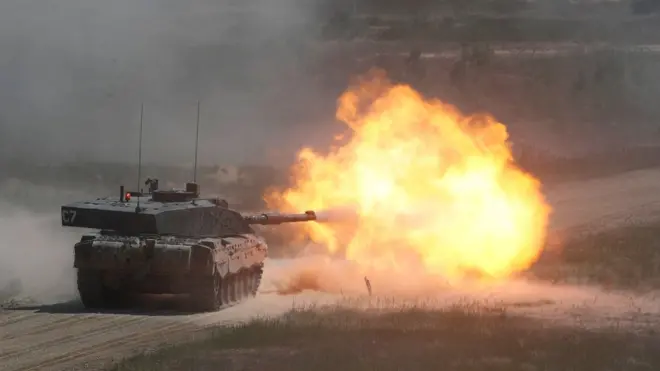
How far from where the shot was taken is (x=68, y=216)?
23266mm

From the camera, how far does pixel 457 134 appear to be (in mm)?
28438

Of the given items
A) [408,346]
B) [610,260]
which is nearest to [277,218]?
[610,260]

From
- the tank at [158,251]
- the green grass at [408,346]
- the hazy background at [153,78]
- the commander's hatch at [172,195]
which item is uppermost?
the hazy background at [153,78]

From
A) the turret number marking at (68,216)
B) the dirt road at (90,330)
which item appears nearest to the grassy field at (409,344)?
the dirt road at (90,330)

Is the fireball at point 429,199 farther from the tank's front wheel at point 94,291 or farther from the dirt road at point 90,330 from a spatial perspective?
the tank's front wheel at point 94,291

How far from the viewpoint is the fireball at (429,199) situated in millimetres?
27453

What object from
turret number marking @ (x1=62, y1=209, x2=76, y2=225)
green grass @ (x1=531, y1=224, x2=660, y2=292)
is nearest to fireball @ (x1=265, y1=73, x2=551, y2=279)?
green grass @ (x1=531, y1=224, x2=660, y2=292)

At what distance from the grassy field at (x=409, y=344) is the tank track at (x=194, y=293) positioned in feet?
5.73

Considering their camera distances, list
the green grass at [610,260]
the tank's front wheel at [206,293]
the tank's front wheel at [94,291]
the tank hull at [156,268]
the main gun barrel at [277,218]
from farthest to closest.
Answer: the green grass at [610,260], the main gun barrel at [277,218], the tank's front wheel at [94,291], the tank's front wheel at [206,293], the tank hull at [156,268]

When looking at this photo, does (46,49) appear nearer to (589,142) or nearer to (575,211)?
(575,211)

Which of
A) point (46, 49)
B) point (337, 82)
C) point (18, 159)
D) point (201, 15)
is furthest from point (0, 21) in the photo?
point (337, 82)

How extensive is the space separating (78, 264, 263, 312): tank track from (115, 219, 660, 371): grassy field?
175 cm

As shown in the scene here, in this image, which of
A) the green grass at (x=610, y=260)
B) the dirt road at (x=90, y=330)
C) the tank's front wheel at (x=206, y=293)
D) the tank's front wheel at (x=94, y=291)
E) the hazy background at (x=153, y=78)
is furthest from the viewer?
the hazy background at (x=153, y=78)

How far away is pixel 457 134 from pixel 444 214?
211 cm
